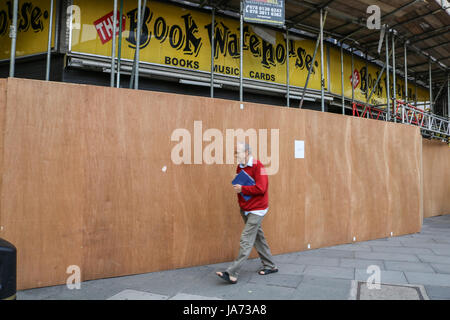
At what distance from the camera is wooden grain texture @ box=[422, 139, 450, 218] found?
12.5 metres

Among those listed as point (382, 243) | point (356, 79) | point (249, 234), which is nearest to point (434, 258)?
point (382, 243)

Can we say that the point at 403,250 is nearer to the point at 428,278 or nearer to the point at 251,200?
the point at 428,278

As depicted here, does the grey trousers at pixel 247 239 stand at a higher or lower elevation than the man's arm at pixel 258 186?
lower

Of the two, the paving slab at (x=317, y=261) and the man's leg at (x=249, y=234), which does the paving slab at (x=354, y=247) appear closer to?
the paving slab at (x=317, y=261)

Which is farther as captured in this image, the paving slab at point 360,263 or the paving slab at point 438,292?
the paving slab at point 360,263

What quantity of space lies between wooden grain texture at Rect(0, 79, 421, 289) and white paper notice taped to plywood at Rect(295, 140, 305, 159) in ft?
0.37

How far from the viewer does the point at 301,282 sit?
483 centimetres

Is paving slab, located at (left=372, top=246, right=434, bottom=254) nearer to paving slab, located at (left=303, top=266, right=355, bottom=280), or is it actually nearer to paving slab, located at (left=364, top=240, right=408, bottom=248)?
paving slab, located at (left=364, top=240, right=408, bottom=248)

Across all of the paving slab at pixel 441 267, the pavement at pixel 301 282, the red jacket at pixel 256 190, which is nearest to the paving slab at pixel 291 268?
the pavement at pixel 301 282

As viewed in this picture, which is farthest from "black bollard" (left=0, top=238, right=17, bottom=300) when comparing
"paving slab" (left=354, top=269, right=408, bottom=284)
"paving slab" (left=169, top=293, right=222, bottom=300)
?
"paving slab" (left=354, top=269, right=408, bottom=284)

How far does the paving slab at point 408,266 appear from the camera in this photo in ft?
18.2

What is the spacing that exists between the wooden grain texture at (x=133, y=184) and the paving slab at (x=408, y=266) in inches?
59.3

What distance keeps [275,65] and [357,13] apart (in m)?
Result: 2.29
